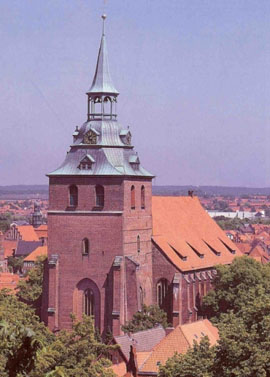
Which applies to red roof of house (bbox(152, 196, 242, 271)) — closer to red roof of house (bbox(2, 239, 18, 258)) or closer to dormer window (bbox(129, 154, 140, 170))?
dormer window (bbox(129, 154, 140, 170))

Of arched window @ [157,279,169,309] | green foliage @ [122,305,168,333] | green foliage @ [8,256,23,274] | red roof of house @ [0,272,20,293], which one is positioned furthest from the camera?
green foliage @ [8,256,23,274]

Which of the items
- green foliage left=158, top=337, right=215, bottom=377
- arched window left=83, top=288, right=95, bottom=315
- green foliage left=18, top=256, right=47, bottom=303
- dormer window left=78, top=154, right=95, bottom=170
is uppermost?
dormer window left=78, top=154, right=95, bottom=170

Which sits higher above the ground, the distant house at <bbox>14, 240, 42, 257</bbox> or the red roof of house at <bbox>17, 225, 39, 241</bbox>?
the red roof of house at <bbox>17, 225, 39, 241</bbox>

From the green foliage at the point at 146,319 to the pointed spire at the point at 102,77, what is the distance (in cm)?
1545

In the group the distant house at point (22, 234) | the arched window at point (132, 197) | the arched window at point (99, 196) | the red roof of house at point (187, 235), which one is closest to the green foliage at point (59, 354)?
the arched window at point (99, 196)

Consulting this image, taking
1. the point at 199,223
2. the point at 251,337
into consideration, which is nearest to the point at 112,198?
the point at 199,223

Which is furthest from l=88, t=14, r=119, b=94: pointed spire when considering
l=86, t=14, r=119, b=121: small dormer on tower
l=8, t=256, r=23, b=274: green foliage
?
l=8, t=256, r=23, b=274: green foliage

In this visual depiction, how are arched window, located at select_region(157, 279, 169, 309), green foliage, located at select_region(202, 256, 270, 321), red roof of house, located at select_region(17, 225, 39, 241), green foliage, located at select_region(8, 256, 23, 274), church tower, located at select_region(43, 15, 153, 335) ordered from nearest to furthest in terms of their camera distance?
1. church tower, located at select_region(43, 15, 153, 335)
2. green foliage, located at select_region(202, 256, 270, 321)
3. arched window, located at select_region(157, 279, 169, 309)
4. green foliage, located at select_region(8, 256, 23, 274)
5. red roof of house, located at select_region(17, 225, 39, 241)

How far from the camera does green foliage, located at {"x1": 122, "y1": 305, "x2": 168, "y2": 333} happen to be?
66938 mm

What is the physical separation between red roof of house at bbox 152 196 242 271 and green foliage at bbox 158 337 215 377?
103 ft

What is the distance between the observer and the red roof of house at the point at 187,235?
255 feet

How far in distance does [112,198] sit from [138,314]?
8.12 meters

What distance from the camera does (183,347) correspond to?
177 feet

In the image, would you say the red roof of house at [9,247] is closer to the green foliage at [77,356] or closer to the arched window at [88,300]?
the arched window at [88,300]
